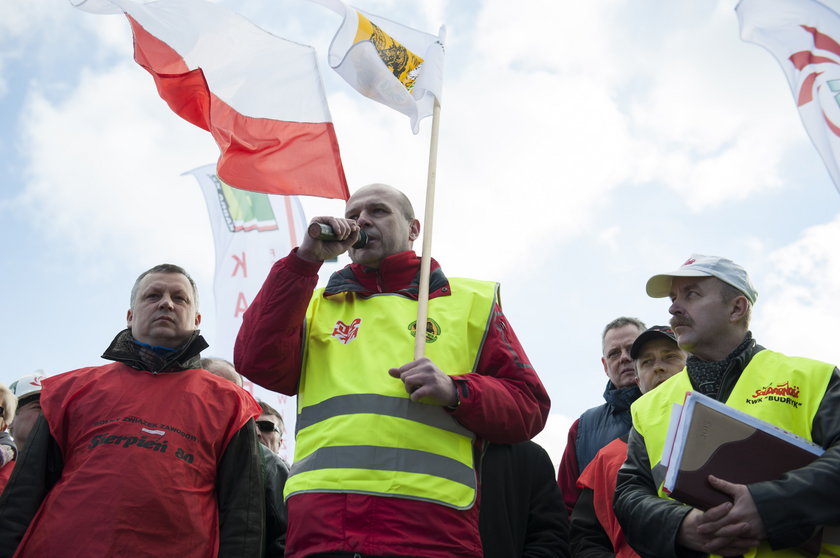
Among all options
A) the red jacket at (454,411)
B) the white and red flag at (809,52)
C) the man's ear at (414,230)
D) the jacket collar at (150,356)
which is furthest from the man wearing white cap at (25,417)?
the white and red flag at (809,52)

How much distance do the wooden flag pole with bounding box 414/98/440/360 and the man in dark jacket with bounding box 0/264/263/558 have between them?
1.03 m

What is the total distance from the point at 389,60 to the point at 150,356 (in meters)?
1.90

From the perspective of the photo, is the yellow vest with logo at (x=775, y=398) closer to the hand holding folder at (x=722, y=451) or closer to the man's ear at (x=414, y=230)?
the hand holding folder at (x=722, y=451)

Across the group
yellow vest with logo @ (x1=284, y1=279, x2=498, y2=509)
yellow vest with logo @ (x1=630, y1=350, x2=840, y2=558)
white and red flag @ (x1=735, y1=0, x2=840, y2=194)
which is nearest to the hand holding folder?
yellow vest with logo @ (x1=630, y1=350, x2=840, y2=558)

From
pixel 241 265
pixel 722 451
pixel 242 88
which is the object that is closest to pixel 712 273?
pixel 722 451

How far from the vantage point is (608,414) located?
15.9 ft

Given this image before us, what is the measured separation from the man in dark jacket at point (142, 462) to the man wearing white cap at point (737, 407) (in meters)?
1.66

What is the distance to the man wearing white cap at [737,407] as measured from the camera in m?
2.75

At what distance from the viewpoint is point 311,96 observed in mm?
4391

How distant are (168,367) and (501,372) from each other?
1541 mm

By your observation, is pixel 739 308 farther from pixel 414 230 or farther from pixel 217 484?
pixel 217 484

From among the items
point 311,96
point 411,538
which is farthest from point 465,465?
point 311,96

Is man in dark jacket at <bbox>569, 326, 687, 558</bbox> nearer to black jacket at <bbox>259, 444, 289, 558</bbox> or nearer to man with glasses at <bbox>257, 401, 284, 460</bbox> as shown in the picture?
black jacket at <bbox>259, 444, 289, 558</bbox>

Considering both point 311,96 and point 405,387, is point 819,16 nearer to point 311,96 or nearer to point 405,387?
point 311,96
